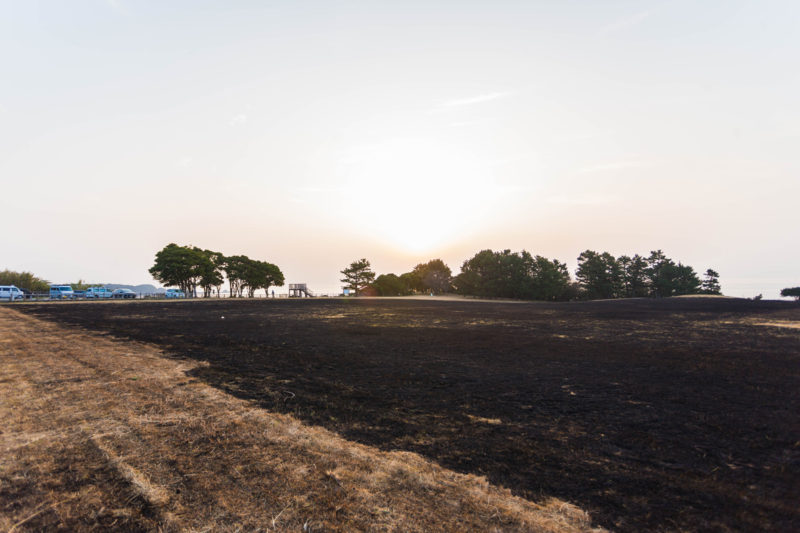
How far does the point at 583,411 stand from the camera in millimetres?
6578

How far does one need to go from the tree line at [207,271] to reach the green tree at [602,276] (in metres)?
83.5

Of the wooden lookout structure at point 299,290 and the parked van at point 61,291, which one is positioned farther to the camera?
the wooden lookout structure at point 299,290

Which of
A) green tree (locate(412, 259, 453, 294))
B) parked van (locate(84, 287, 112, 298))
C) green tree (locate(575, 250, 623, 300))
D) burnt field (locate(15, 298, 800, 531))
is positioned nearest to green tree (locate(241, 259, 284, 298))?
parked van (locate(84, 287, 112, 298))

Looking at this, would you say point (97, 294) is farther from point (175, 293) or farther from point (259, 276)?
point (259, 276)

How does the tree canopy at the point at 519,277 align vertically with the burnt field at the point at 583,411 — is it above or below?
above

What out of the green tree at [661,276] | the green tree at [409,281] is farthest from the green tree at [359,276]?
the green tree at [661,276]

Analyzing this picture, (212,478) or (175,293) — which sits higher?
(175,293)

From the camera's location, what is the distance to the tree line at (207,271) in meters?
77.7

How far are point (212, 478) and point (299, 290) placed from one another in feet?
318

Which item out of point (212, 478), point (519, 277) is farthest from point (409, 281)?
point (212, 478)

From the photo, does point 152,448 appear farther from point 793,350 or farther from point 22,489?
point 793,350

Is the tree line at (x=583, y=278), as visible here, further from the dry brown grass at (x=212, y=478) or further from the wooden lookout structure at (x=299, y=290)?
the dry brown grass at (x=212, y=478)

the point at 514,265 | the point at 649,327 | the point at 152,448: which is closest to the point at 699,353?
the point at 649,327

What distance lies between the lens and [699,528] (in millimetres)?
3207
